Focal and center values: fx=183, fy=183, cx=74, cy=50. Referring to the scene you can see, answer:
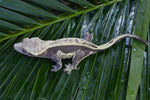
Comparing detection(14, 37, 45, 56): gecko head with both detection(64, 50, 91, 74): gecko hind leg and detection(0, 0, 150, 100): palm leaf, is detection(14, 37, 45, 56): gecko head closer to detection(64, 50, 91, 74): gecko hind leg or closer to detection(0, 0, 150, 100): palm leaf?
detection(0, 0, 150, 100): palm leaf

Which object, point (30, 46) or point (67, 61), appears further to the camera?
point (67, 61)

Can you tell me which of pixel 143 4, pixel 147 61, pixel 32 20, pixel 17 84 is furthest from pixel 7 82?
pixel 143 4

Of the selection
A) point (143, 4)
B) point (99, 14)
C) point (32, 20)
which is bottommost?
point (32, 20)

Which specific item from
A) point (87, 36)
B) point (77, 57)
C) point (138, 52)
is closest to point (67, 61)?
point (77, 57)

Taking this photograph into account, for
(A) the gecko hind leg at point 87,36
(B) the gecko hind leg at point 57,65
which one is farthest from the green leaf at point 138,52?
(B) the gecko hind leg at point 57,65

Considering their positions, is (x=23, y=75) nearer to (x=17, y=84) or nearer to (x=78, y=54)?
(x=17, y=84)

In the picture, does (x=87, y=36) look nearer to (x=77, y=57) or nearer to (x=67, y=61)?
(x=77, y=57)

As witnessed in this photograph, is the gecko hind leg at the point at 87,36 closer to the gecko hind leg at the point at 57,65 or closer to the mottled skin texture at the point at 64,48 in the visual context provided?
the mottled skin texture at the point at 64,48
